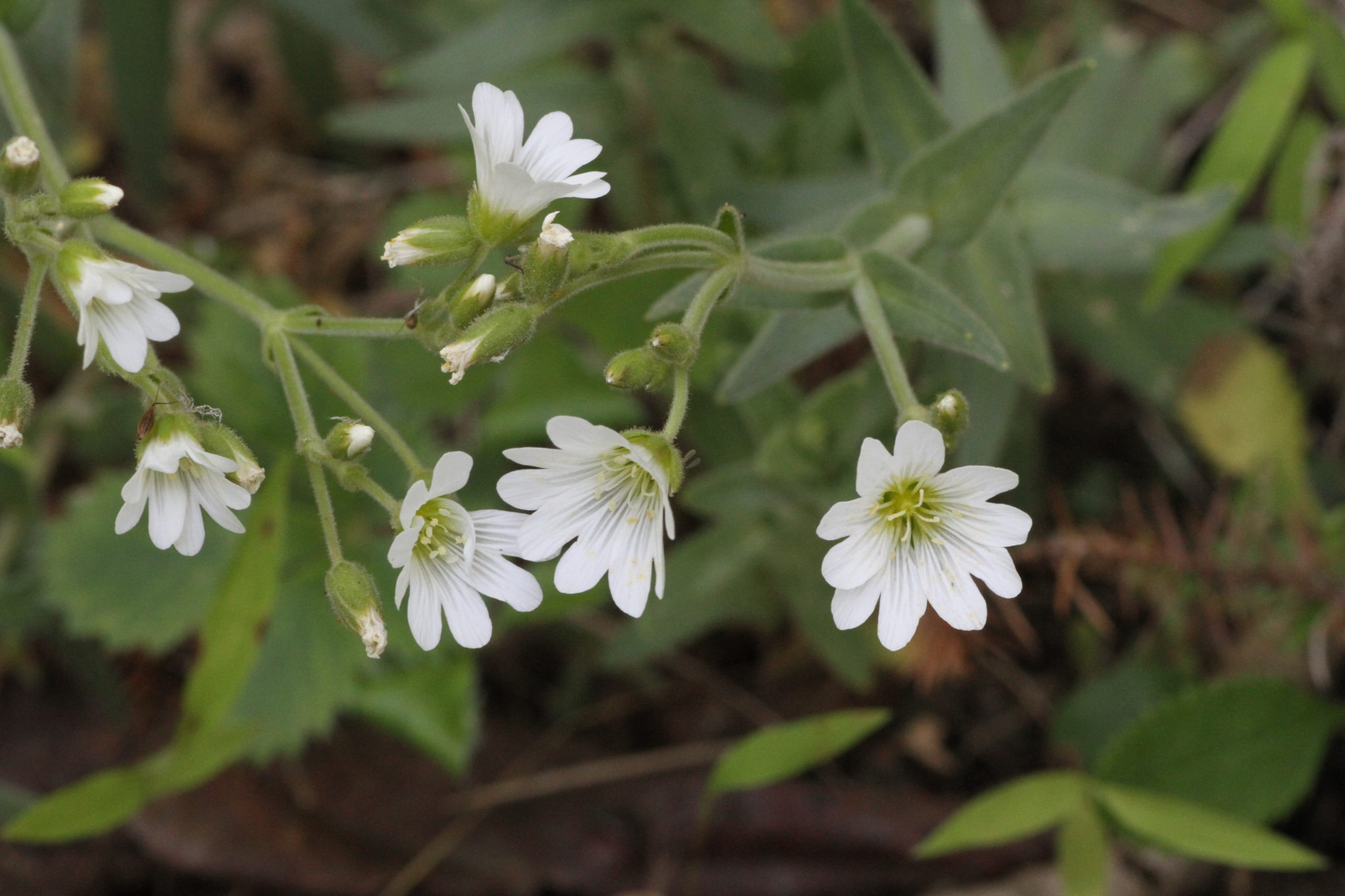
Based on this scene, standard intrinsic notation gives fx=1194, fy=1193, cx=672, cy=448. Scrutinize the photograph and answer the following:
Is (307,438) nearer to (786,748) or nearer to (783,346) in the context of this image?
(783,346)

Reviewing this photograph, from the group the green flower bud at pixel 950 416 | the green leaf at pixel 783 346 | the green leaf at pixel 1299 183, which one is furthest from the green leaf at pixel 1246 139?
the green flower bud at pixel 950 416

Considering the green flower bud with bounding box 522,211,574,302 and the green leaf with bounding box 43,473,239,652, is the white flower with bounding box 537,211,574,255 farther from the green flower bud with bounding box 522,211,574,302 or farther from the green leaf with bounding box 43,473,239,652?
the green leaf with bounding box 43,473,239,652

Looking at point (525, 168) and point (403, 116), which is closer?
point (525, 168)

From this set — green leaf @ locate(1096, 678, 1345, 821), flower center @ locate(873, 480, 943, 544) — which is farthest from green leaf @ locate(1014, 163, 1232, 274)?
flower center @ locate(873, 480, 943, 544)

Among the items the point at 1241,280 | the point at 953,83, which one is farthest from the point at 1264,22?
the point at 953,83

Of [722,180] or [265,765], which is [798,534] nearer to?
[722,180]

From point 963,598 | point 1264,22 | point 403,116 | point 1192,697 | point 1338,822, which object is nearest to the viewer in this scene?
point 963,598

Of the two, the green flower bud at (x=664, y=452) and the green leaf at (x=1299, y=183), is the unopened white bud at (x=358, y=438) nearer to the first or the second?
the green flower bud at (x=664, y=452)

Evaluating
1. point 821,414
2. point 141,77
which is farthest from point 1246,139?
point 141,77
